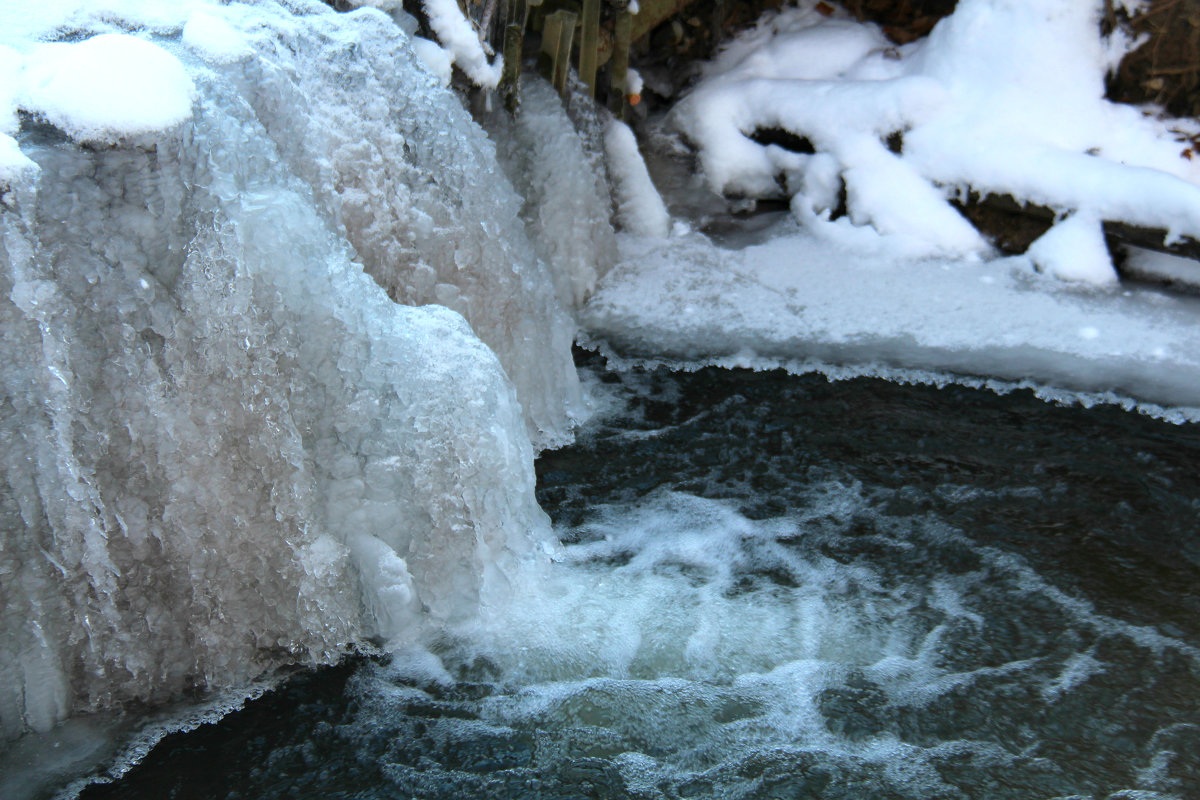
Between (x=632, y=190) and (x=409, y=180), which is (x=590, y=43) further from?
(x=409, y=180)

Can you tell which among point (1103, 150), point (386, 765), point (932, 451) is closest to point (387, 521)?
point (386, 765)

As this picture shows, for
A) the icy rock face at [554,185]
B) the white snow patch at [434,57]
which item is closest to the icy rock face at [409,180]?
the white snow patch at [434,57]

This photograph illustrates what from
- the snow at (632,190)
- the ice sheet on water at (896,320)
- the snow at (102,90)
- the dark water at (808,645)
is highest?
the snow at (102,90)

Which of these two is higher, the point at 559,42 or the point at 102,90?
the point at 559,42

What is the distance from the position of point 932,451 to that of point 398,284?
2.01 meters

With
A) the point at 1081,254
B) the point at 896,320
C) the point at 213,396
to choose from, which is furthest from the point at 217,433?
the point at 1081,254

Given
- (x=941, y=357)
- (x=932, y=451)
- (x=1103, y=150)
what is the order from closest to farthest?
(x=932, y=451) < (x=941, y=357) < (x=1103, y=150)

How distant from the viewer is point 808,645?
9.44 feet

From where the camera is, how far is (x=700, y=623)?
295 cm

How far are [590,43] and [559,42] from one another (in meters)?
0.38

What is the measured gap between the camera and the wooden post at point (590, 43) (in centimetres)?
501

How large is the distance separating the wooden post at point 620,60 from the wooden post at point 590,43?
7.0 inches

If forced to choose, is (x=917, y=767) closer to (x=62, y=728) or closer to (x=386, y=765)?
(x=386, y=765)

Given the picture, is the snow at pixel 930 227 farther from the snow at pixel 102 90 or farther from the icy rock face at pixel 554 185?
the snow at pixel 102 90
